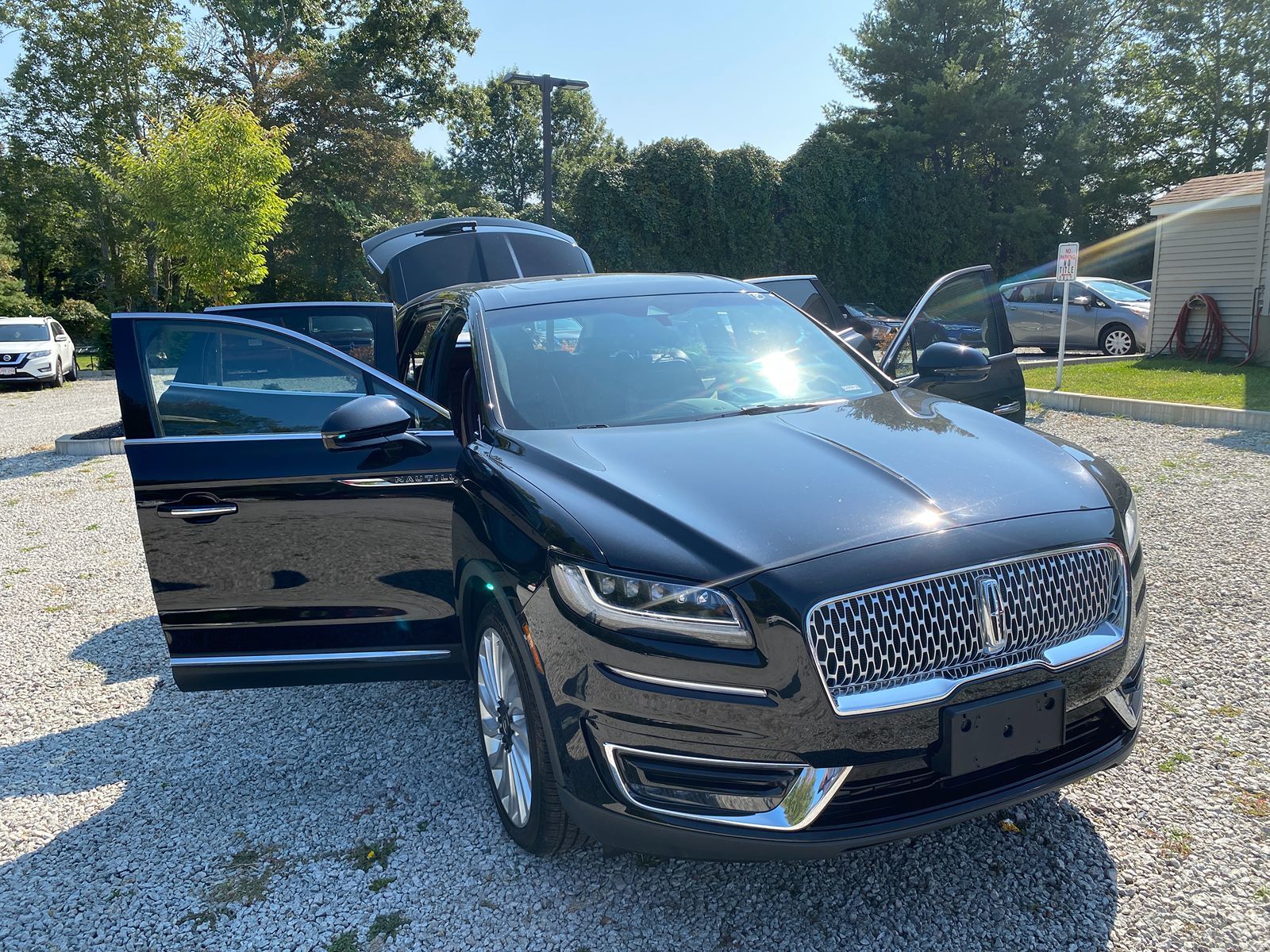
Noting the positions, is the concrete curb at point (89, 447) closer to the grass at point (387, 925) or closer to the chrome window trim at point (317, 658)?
the chrome window trim at point (317, 658)

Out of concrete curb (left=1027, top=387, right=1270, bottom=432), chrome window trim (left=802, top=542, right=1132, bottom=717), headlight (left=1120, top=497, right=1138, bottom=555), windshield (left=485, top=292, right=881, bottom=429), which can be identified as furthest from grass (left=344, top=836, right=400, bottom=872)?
concrete curb (left=1027, top=387, right=1270, bottom=432)

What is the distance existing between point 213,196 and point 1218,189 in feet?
57.2

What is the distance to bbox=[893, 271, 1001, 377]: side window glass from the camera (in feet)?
16.2

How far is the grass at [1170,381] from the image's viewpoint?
11938 mm

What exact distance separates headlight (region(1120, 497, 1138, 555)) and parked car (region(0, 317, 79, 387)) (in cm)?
2313


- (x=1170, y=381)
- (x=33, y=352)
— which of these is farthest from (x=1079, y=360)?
(x=33, y=352)

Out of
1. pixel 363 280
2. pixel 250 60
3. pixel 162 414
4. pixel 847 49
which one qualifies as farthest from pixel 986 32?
pixel 162 414

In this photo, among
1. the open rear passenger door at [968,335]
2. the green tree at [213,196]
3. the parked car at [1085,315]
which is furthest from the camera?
the parked car at [1085,315]

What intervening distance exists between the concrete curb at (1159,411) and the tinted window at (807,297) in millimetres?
5050

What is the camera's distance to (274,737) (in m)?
3.94

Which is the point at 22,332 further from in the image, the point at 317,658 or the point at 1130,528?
the point at 1130,528

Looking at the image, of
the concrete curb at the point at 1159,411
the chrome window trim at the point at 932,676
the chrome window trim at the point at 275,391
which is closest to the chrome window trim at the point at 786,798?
the chrome window trim at the point at 932,676

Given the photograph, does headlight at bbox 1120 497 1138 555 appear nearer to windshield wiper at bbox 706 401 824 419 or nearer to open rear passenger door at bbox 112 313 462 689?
windshield wiper at bbox 706 401 824 419

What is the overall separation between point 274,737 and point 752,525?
2.56 m
